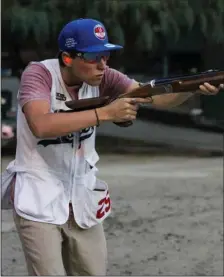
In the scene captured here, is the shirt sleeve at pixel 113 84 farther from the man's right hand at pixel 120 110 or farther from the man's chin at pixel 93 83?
the man's right hand at pixel 120 110

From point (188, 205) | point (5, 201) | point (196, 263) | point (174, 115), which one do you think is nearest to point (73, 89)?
point (5, 201)

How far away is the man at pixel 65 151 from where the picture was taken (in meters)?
2.75

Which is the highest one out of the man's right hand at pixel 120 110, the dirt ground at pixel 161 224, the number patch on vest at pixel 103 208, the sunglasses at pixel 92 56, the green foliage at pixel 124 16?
the sunglasses at pixel 92 56

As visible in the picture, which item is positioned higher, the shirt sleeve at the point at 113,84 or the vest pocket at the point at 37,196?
the shirt sleeve at the point at 113,84

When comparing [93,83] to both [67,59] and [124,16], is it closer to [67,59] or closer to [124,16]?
[67,59]

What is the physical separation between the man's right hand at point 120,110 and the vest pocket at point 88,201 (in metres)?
0.49

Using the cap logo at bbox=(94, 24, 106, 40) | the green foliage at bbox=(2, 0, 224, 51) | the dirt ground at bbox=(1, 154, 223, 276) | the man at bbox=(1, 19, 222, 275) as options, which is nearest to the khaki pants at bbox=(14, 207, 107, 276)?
the man at bbox=(1, 19, 222, 275)

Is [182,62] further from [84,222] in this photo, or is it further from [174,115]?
[84,222]

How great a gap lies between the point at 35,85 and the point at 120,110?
0.40m

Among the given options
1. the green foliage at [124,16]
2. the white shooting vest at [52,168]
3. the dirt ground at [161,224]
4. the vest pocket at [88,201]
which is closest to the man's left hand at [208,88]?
the white shooting vest at [52,168]

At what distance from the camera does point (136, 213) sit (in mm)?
6906

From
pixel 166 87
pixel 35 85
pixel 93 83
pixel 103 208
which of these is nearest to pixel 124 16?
pixel 103 208

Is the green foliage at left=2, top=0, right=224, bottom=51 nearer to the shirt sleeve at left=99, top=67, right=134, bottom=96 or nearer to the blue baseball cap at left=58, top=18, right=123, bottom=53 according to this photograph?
the shirt sleeve at left=99, top=67, right=134, bottom=96

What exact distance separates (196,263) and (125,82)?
2400 mm
